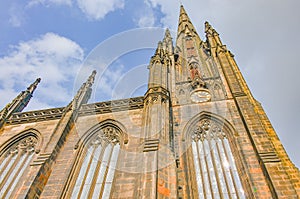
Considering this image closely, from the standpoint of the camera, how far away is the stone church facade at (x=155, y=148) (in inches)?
335

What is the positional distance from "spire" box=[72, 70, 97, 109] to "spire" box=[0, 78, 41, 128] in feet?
13.5

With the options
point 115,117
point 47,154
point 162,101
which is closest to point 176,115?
point 162,101

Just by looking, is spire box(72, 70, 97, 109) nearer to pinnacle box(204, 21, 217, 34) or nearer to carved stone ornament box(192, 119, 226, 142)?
carved stone ornament box(192, 119, 226, 142)

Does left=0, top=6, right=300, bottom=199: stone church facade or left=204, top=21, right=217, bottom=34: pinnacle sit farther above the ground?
left=204, top=21, right=217, bottom=34: pinnacle

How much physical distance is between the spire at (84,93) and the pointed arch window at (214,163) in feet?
22.3

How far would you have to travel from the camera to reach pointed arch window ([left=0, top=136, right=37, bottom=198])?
424 inches

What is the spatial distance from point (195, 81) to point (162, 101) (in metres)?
4.36

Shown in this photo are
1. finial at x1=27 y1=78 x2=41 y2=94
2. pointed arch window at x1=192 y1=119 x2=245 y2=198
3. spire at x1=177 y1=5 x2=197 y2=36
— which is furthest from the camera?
spire at x1=177 y1=5 x2=197 y2=36

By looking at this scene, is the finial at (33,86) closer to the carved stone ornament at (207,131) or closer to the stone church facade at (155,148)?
the stone church facade at (155,148)

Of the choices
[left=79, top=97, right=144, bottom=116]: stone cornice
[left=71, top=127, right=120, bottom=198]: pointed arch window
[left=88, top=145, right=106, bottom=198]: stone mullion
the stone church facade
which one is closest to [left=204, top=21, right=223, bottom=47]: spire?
the stone church facade

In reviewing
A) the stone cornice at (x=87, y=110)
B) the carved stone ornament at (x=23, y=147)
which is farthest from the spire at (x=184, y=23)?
the carved stone ornament at (x=23, y=147)

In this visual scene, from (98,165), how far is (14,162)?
431cm

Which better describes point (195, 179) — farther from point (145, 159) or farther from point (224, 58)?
point (224, 58)

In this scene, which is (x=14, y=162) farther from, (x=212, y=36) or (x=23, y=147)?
(x=212, y=36)
